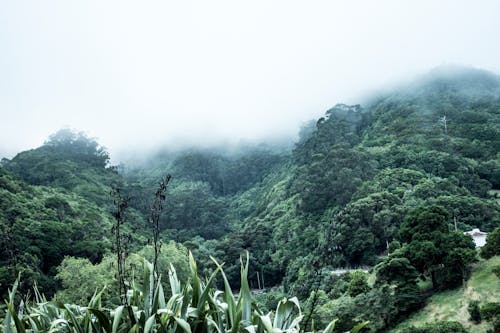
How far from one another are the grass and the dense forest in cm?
28

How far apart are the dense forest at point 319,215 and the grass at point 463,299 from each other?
283mm

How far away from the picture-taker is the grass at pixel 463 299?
1522 cm

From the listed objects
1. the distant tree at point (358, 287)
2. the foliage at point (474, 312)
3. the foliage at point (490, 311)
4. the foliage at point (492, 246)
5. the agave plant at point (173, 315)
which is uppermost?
the agave plant at point (173, 315)

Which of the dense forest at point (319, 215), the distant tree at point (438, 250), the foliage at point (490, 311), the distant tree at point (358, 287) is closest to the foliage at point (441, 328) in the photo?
the dense forest at point (319, 215)

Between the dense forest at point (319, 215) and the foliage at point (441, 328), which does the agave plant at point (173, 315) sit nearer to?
the dense forest at point (319, 215)

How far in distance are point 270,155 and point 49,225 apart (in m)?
49.7

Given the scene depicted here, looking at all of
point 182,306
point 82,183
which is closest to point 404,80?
point 82,183

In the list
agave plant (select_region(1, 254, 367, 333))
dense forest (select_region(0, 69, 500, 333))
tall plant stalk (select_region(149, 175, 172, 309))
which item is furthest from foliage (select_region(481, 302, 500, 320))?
tall plant stalk (select_region(149, 175, 172, 309))

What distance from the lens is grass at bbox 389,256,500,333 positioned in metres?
15.2

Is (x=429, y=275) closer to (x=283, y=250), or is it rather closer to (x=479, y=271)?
(x=479, y=271)

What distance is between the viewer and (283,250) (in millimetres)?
35781

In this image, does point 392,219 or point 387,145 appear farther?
point 387,145

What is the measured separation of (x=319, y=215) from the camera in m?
37.5

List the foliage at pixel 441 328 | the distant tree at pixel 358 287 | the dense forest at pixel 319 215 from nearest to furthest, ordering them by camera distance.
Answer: the foliage at pixel 441 328, the dense forest at pixel 319 215, the distant tree at pixel 358 287
